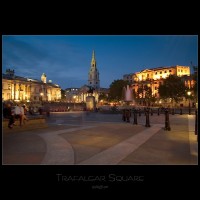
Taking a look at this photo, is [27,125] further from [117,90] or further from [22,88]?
[22,88]

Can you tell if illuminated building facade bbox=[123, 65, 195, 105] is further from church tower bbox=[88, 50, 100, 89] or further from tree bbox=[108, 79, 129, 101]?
church tower bbox=[88, 50, 100, 89]

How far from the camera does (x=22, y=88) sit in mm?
101375

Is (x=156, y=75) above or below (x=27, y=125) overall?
above

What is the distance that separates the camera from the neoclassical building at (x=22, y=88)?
91.0 metres

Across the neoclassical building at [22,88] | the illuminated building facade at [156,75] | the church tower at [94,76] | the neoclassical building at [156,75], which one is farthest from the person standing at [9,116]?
the church tower at [94,76]

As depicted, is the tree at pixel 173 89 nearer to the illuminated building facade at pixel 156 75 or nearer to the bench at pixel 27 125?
the illuminated building facade at pixel 156 75

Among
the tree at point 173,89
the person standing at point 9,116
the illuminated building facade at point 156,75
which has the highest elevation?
the illuminated building facade at point 156,75

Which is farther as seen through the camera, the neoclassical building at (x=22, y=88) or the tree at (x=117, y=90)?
the tree at (x=117, y=90)

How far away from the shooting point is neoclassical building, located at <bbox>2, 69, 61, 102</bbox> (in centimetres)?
9100

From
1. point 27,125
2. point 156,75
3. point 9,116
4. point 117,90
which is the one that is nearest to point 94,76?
point 156,75
